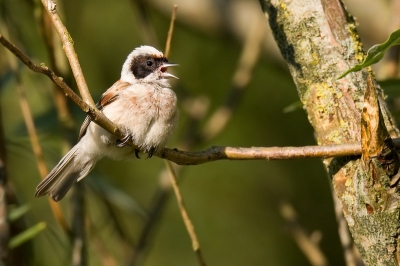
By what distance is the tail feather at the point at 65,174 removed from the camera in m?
4.03

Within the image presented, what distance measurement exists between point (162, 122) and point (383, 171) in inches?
67.9

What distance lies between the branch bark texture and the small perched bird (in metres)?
1.01

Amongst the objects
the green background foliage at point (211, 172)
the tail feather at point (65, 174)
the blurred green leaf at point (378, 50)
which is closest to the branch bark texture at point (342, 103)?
the blurred green leaf at point (378, 50)

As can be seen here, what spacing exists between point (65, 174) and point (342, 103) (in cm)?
218

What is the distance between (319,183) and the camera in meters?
7.29

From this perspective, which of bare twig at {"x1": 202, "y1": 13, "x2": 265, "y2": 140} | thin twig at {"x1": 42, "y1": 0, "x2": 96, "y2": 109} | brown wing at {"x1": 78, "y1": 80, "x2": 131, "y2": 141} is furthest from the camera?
bare twig at {"x1": 202, "y1": 13, "x2": 265, "y2": 140}

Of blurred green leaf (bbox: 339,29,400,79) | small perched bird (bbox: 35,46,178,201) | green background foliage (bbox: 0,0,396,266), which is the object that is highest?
blurred green leaf (bbox: 339,29,400,79)

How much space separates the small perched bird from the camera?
376 centimetres

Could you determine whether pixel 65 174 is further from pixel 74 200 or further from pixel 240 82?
pixel 240 82

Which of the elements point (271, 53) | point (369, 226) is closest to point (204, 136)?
point (271, 53)

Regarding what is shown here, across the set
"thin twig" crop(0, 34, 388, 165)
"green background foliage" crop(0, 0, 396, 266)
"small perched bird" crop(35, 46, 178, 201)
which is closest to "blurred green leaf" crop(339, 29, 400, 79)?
"thin twig" crop(0, 34, 388, 165)

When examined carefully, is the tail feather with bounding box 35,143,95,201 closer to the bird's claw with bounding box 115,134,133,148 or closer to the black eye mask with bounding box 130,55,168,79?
the bird's claw with bounding box 115,134,133,148

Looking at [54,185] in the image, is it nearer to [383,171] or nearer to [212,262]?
[383,171]

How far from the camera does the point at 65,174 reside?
4.22m
